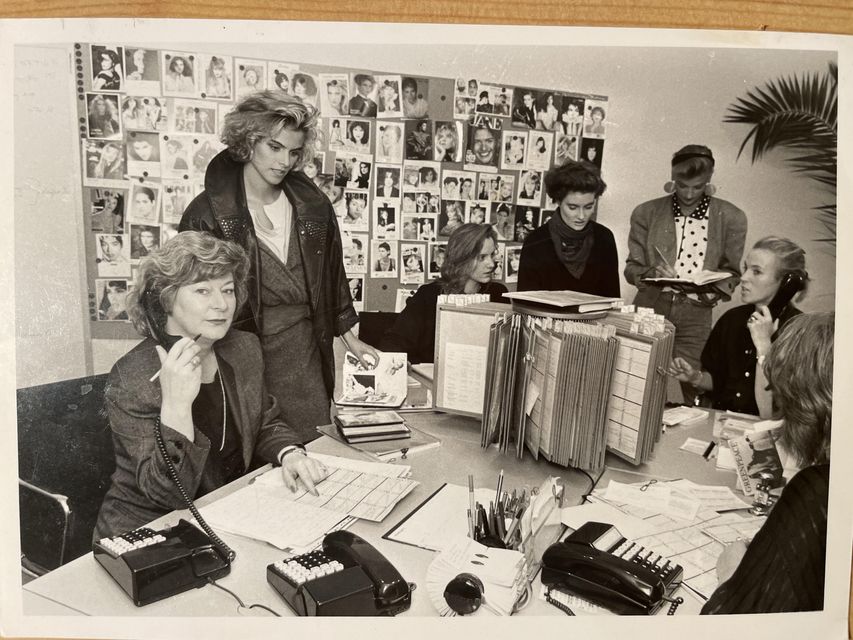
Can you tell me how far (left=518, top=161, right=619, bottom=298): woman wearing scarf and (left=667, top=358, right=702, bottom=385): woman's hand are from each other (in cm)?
19

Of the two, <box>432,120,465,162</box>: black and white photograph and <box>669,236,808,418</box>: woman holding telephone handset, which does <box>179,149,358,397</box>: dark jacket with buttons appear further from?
<box>669,236,808,418</box>: woman holding telephone handset

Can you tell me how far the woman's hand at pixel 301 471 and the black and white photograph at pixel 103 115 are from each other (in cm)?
71

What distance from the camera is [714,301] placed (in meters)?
1.25

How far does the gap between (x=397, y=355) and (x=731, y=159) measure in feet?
2.54

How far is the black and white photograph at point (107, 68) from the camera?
1192 mm

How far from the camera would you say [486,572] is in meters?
1.12

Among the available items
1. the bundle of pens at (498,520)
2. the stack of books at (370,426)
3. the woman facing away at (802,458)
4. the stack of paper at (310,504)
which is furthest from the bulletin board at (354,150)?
the woman facing away at (802,458)

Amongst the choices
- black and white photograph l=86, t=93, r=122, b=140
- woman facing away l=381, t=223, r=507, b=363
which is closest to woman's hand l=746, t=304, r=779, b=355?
woman facing away l=381, t=223, r=507, b=363

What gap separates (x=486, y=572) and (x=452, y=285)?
1.82 ft

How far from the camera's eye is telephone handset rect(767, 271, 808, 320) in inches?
49.0

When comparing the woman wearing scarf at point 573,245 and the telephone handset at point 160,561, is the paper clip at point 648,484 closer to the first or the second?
the woman wearing scarf at point 573,245

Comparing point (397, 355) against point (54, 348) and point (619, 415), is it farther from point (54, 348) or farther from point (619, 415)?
point (54, 348)

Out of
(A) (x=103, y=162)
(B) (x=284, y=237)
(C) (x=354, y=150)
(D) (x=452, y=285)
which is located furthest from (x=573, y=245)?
(A) (x=103, y=162)

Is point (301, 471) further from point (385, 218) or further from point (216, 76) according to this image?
point (216, 76)
